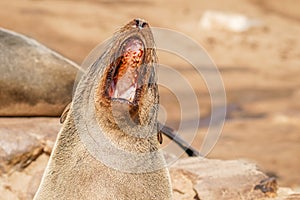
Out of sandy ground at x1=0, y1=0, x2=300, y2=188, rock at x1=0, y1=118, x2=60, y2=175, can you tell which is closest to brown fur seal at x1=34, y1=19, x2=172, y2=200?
rock at x1=0, y1=118, x2=60, y2=175

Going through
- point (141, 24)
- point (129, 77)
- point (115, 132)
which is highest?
point (141, 24)

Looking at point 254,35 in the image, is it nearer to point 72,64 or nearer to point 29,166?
point 72,64

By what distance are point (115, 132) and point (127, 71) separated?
0.26m

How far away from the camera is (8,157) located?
450cm

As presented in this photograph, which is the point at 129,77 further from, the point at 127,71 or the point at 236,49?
the point at 236,49

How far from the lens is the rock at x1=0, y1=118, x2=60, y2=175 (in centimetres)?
452

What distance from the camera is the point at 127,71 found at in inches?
117

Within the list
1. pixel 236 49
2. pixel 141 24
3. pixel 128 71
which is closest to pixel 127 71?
pixel 128 71

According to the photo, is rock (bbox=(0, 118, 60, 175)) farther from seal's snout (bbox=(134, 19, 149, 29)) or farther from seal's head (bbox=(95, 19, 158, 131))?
seal's snout (bbox=(134, 19, 149, 29))

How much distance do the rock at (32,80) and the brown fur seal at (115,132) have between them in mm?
2138

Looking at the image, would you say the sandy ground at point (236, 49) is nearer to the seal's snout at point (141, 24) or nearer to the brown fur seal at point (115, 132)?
the brown fur seal at point (115, 132)

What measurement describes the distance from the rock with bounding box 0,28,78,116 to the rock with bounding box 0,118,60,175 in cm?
30

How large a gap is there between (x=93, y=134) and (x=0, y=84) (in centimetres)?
227

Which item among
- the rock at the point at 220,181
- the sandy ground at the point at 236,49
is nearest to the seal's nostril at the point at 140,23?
the rock at the point at 220,181
